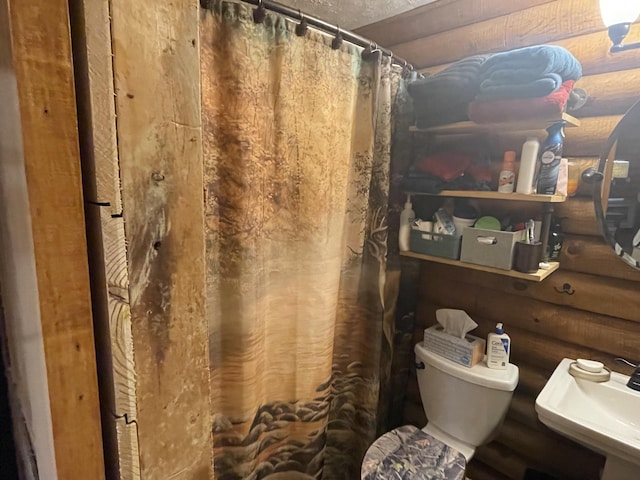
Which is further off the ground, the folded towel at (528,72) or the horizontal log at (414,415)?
the folded towel at (528,72)

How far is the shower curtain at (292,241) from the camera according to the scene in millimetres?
1032

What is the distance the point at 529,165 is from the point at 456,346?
0.76 m

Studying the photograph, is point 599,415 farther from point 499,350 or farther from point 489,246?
point 489,246

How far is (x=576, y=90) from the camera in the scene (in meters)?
1.26

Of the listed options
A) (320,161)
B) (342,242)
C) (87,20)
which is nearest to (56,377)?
(87,20)

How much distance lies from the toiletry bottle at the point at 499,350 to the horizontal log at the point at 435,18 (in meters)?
1.28

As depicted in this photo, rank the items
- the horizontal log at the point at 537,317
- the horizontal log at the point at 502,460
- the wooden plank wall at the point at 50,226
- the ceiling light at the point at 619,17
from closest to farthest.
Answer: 1. the wooden plank wall at the point at 50,226
2. the ceiling light at the point at 619,17
3. the horizontal log at the point at 537,317
4. the horizontal log at the point at 502,460

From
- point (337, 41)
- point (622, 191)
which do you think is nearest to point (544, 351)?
point (622, 191)

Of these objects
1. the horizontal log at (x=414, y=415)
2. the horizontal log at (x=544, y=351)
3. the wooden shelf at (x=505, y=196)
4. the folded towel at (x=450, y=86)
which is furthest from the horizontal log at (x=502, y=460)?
the folded towel at (x=450, y=86)

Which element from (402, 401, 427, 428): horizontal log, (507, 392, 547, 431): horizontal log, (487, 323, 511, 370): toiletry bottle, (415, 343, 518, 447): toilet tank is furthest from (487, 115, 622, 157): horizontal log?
(402, 401, 427, 428): horizontal log

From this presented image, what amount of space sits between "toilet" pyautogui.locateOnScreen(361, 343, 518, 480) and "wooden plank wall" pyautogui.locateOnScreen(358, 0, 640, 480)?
0.20m

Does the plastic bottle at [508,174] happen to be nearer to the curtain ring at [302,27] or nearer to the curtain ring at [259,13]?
the curtain ring at [302,27]

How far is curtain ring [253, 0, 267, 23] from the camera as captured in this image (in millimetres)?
992

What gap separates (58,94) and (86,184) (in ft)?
0.41
